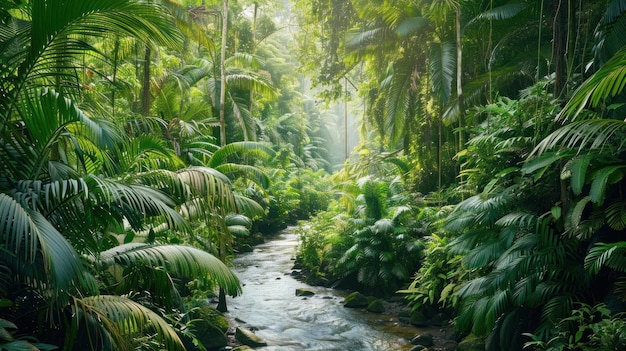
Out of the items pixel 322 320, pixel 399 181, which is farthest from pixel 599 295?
pixel 399 181

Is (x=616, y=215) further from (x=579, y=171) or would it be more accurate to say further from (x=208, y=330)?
(x=208, y=330)

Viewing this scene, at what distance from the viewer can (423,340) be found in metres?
7.55

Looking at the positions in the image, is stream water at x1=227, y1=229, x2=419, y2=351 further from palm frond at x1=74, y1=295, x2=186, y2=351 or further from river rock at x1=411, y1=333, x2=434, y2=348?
palm frond at x1=74, y1=295, x2=186, y2=351

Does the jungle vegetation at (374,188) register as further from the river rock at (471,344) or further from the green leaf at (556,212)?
the river rock at (471,344)

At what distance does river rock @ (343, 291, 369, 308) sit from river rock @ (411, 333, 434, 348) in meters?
2.40

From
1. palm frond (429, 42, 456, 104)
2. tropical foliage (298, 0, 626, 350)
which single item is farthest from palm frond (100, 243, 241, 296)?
palm frond (429, 42, 456, 104)

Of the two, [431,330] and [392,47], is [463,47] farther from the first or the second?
[431,330]

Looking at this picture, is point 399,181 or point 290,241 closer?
point 399,181

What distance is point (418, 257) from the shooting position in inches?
414

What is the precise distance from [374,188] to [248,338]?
549cm

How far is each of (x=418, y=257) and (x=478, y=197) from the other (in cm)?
422

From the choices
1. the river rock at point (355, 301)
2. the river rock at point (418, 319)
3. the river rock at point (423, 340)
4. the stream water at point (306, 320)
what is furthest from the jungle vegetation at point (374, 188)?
the stream water at point (306, 320)

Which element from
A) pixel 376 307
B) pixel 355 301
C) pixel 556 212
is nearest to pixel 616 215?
pixel 556 212

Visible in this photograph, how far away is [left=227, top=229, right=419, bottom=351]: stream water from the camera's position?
783cm
